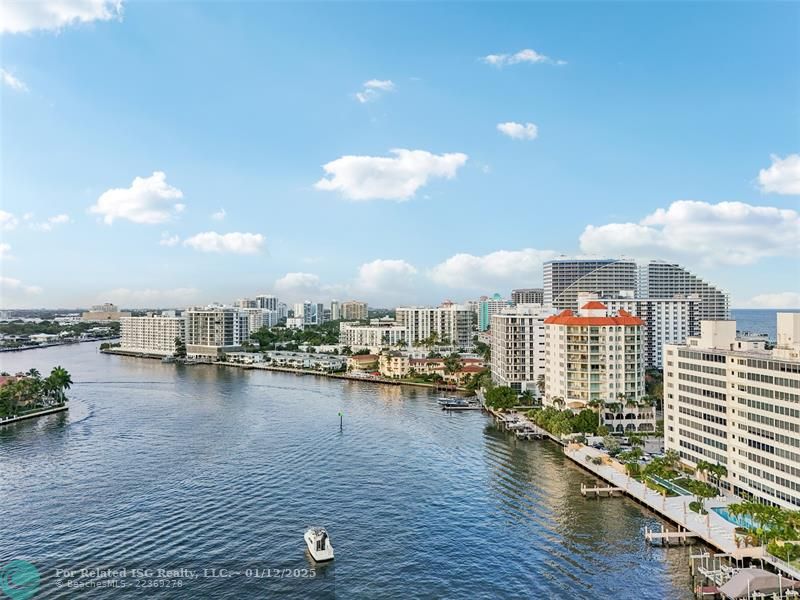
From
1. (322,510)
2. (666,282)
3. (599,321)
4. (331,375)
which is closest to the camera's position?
(322,510)

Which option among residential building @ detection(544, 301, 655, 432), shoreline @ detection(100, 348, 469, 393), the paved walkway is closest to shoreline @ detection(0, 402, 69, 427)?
shoreline @ detection(100, 348, 469, 393)

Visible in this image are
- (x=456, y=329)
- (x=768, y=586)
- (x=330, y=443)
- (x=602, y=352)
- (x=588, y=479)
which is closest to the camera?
(x=768, y=586)

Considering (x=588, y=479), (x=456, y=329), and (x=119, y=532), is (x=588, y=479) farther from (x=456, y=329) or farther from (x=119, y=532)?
(x=456, y=329)

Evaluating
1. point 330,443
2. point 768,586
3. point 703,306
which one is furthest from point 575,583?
point 703,306

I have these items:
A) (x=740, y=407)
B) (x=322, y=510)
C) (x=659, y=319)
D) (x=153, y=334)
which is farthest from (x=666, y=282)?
(x=153, y=334)

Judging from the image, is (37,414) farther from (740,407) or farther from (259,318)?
(259,318)

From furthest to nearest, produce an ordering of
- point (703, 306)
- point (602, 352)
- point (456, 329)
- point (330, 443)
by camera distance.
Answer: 1. point (456, 329)
2. point (703, 306)
3. point (602, 352)
4. point (330, 443)

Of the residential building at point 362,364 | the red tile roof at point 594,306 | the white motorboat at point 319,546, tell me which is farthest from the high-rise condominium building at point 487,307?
the white motorboat at point 319,546
